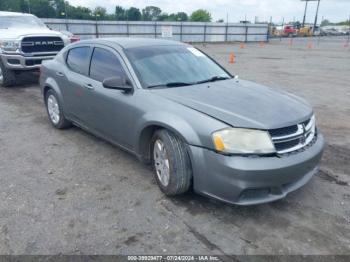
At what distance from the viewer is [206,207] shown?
344cm

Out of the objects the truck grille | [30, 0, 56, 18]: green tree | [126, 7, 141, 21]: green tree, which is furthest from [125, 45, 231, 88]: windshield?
[126, 7, 141, 21]: green tree

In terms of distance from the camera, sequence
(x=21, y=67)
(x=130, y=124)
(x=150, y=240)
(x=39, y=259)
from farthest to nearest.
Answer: (x=21, y=67) < (x=130, y=124) < (x=150, y=240) < (x=39, y=259)

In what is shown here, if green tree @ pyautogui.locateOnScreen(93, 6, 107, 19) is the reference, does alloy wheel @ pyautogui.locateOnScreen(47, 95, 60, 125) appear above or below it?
below

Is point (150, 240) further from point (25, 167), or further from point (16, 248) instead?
point (25, 167)

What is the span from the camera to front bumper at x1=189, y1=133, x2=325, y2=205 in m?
2.93

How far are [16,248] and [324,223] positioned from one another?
279 cm

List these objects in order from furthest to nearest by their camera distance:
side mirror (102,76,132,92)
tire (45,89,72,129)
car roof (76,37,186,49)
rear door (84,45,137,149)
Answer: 1. tire (45,89,72,129)
2. car roof (76,37,186,49)
3. rear door (84,45,137,149)
4. side mirror (102,76,132,92)

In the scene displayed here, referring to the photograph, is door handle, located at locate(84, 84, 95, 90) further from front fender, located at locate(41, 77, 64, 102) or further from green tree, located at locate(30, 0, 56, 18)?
green tree, located at locate(30, 0, 56, 18)

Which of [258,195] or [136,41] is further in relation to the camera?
[136,41]

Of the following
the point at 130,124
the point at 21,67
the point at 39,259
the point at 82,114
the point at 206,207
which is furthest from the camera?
the point at 21,67

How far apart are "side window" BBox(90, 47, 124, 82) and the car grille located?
205 cm

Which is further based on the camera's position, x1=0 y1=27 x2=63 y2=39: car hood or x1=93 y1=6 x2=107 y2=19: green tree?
x1=93 y1=6 x2=107 y2=19: green tree

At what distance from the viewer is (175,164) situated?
3287mm

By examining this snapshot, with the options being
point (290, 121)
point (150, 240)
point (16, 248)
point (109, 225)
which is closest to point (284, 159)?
point (290, 121)
